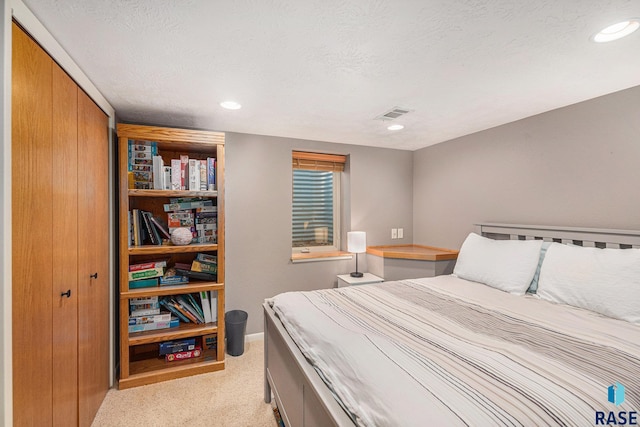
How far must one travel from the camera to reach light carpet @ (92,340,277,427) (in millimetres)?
1916

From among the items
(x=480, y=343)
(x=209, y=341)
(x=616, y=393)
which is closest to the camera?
(x=616, y=393)

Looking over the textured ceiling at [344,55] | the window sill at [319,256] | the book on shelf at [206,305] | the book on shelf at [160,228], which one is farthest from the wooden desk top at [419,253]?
the book on shelf at [160,228]

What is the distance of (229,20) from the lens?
124cm

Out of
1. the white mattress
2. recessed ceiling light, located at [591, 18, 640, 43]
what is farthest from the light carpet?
recessed ceiling light, located at [591, 18, 640, 43]

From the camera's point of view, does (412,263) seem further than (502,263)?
Yes

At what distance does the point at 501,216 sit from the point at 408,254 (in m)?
0.97

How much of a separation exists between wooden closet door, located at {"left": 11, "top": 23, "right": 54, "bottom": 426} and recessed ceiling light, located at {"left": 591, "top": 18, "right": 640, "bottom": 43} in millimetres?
2528

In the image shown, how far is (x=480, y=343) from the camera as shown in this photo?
1.29 m

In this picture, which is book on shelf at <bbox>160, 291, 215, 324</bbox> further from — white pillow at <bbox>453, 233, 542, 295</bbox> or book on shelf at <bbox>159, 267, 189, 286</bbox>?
white pillow at <bbox>453, 233, 542, 295</bbox>

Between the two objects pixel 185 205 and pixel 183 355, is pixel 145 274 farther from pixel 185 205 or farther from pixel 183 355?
pixel 183 355

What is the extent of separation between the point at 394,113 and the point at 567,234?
166 centimetres

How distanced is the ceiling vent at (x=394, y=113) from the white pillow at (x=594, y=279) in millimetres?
1529

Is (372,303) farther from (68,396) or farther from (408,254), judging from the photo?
(68,396)

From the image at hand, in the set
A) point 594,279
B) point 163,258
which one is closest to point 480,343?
point 594,279
